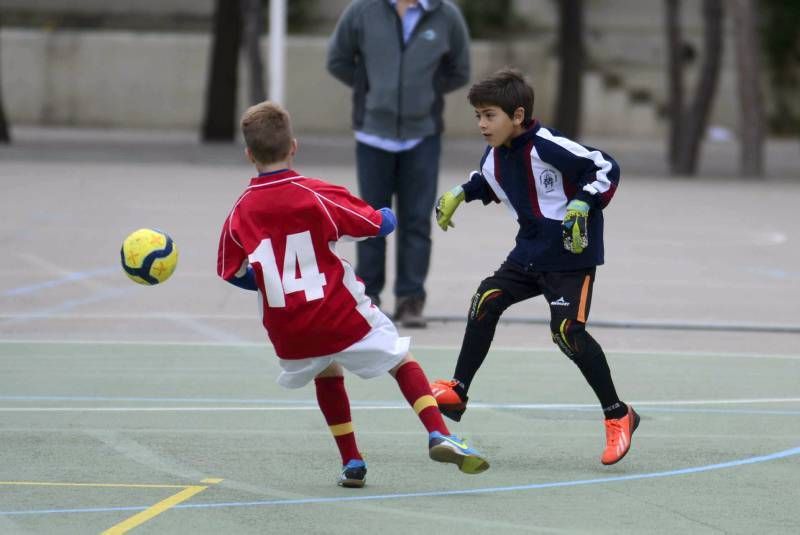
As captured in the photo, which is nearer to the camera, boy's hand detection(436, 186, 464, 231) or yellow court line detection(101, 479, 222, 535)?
yellow court line detection(101, 479, 222, 535)

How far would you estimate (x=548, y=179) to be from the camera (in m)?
6.71

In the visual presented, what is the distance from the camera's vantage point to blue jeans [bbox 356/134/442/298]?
406 inches

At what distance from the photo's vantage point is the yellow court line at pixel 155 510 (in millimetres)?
5359

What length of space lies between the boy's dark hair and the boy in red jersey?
0.89 meters

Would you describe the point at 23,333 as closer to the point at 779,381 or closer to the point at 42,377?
the point at 42,377

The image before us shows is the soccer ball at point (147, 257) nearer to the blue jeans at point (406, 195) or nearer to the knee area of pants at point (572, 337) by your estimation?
the knee area of pants at point (572, 337)

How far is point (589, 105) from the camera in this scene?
35688 mm

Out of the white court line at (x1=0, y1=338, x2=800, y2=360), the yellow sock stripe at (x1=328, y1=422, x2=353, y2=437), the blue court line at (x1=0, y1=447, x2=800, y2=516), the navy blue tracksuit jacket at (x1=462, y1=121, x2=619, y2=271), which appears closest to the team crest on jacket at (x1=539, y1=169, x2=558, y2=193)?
the navy blue tracksuit jacket at (x1=462, y1=121, x2=619, y2=271)

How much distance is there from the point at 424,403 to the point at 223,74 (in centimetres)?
2385

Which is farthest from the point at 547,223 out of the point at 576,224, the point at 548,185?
the point at 576,224

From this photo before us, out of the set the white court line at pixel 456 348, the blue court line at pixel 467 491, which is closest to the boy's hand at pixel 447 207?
the blue court line at pixel 467 491

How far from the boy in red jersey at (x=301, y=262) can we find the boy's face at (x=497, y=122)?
2.73ft

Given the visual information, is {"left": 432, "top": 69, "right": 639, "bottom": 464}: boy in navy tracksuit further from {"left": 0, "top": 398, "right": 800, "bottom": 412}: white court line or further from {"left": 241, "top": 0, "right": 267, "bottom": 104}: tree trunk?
{"left": 241, "top": 0, "right": 267, "bottom": 104}: tree trunk

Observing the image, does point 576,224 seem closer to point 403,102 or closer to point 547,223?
point 547,223
